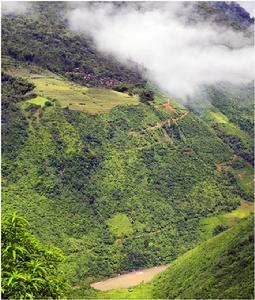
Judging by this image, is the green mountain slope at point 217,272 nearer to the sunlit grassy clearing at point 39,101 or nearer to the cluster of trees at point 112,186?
the cluster of trees at point 112,186

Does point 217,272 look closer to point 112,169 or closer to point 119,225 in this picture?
point 119,225

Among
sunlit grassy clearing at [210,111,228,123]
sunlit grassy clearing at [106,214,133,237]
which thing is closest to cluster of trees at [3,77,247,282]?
sunlit grassy clearing at [106,214,133,237]

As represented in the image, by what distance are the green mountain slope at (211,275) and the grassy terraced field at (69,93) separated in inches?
1267

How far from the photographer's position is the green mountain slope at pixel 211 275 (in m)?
40.7

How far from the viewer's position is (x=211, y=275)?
1816 inches

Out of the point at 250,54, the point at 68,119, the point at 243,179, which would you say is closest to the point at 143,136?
the point at 68,119

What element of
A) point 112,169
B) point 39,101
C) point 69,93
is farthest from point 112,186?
point 69,93

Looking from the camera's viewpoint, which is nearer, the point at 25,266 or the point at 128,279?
the point at 25,266

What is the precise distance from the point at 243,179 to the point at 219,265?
3833cm

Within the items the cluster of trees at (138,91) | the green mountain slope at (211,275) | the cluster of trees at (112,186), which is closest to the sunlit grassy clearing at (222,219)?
the cluster of trees at (112,186)

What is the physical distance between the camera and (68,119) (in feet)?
252

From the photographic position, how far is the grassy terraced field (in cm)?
8047

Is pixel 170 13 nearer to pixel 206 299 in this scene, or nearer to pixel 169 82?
pixel 169 82

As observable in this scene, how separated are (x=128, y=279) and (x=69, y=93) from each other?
114 feet
